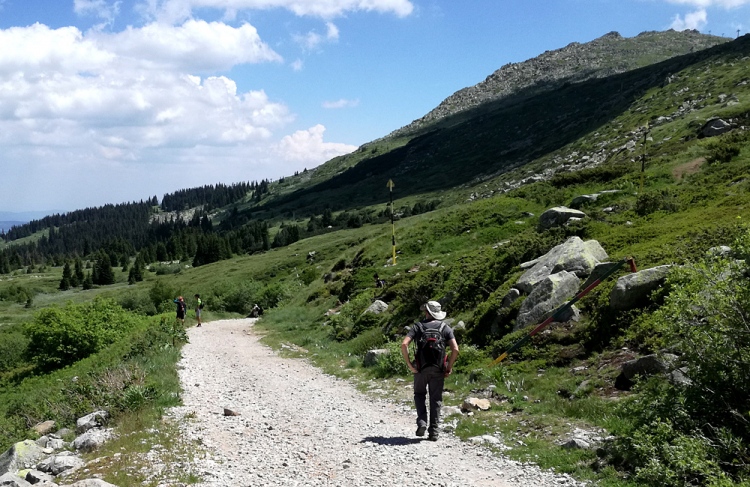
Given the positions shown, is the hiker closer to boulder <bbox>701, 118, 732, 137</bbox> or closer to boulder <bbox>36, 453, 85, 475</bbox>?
boulder <bbox>36, 453, 85, 475</bbox>

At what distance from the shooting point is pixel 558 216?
25594 millimetres

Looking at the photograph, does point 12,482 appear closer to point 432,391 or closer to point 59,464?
point 59,464

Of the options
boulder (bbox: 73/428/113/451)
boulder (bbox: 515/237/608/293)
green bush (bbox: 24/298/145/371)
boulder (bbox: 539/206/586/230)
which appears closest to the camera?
boulder (bbox: 73/428/113/451)

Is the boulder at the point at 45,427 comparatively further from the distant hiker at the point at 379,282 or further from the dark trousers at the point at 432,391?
the distant hiker at the point at 379,282

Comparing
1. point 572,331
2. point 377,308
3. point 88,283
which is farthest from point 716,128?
point 88,283

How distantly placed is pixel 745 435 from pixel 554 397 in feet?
15.4

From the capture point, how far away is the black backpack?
1081 centimetres

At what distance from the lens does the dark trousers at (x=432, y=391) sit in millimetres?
10852

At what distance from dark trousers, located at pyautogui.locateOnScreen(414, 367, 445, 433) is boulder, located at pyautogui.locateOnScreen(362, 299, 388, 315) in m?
15.9

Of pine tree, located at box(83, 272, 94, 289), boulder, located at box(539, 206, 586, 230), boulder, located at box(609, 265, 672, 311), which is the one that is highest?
boulder, located at box(539, 206, 586, 230)

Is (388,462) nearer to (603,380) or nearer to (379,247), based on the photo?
(603,380)

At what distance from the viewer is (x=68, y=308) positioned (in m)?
39.6

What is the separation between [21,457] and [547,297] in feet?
48.2

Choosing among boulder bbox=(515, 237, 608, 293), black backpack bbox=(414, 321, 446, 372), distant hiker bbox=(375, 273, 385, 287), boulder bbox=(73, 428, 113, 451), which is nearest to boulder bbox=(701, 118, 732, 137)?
distant hiker bbox=(375, 273, 385, 287)
